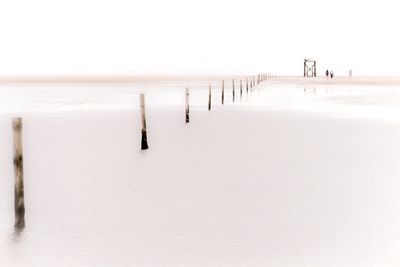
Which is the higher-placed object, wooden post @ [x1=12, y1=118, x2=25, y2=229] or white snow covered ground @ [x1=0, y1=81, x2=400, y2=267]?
wooden post @ [x1=12, y1=118, x2=25, y2=229]

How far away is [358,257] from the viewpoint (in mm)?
9078

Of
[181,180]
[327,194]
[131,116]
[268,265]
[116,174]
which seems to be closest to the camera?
[268,265]

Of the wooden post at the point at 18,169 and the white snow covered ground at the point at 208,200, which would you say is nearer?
the white snow covered ground at the point at 208,200

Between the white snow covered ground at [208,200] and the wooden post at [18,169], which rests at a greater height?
the wooden post at [18,169]

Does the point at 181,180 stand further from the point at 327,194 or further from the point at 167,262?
the point at 167,262

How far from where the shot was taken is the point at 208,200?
13109 mm

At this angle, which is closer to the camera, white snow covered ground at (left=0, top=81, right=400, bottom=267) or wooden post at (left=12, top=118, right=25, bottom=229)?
white snow covered ground at (left=0, top=81, right=400, bottom=267)

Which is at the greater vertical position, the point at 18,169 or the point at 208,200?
the point at 18,169

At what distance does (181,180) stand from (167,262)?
6901 millimetres

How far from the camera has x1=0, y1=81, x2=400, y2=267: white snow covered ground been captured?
938 cm

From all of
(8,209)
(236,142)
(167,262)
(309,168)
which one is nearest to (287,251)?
(167,262)

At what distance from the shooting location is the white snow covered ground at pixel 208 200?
9.38 metres

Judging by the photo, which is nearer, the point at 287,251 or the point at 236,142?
the point at 287,251

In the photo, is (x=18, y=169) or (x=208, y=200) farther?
(x=208, y=200)
